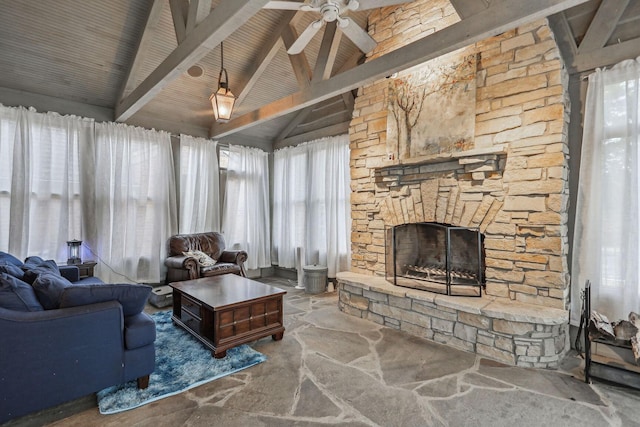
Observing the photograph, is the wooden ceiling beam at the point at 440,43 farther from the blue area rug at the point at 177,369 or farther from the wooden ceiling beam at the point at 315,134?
the blue area rug at the point at 177,369

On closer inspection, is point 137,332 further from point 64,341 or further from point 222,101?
point 222,101

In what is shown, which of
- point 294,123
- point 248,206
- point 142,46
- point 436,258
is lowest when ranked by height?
point 436,258

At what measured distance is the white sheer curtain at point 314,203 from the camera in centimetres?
514

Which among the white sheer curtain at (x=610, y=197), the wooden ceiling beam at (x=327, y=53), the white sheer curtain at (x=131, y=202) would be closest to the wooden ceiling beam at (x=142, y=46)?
the white sheer curtain at (x=131, y=202)

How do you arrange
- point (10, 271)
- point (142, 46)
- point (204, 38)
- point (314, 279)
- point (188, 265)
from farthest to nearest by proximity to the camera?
point (314, 279) < point (188, 265) < point (142, 46) < point (204, 38) < point (10, 271)

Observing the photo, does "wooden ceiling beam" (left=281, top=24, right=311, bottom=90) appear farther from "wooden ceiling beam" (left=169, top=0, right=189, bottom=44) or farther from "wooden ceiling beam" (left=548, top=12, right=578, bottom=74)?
"wooden ceiling beam" (left=548, top=12, right=578, bottom=74)

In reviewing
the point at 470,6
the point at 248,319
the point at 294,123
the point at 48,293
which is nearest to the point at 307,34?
the point at 470,6

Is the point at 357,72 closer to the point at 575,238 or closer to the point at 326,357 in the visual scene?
the point at 575,238

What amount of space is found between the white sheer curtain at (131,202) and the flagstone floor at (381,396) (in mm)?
2831

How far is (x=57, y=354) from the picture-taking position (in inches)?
78.7

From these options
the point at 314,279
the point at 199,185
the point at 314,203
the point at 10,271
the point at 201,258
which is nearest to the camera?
the point at 10,271

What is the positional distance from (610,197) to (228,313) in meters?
3.63

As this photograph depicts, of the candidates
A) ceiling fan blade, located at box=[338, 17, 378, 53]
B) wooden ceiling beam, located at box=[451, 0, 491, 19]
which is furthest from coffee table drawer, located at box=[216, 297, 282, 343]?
wooden ceiling beam, located at box=[451, 0, 491, 19]

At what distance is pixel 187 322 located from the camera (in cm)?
332
